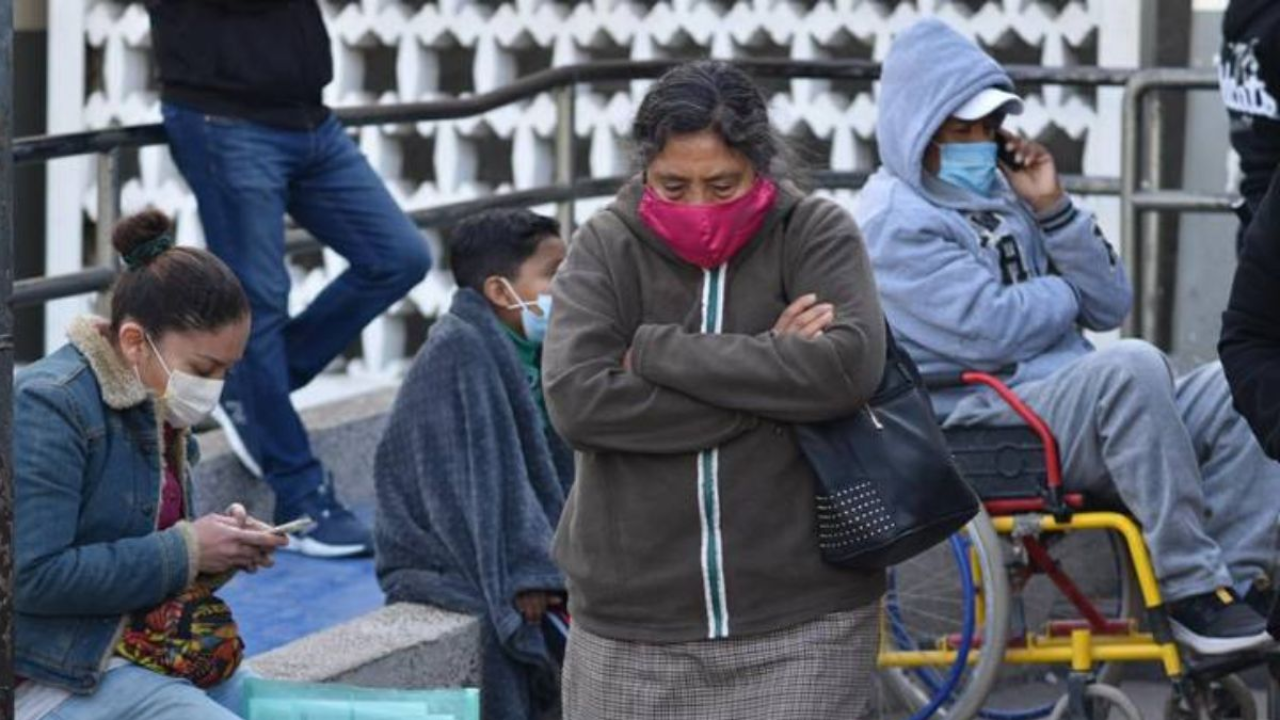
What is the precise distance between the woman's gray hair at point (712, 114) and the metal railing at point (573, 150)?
2244 millimetres

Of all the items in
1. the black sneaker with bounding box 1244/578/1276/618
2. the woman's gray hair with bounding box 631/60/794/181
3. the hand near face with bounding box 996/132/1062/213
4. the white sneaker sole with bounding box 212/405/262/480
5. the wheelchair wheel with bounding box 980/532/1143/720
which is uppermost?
the woman's gray hair with bounding box 631/60/794/181

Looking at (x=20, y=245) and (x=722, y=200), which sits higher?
(x=722, y=200)

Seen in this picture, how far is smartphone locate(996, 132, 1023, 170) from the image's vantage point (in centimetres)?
654

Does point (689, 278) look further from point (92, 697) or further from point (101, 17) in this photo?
point (101, 17)

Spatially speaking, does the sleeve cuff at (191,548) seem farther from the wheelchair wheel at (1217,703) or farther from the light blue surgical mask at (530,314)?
the wheelchair wheel at (1217,703)

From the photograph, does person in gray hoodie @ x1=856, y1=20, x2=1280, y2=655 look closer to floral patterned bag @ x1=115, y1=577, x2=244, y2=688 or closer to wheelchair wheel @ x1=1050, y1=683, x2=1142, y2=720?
wheelchair wheel @ x1=1050, y1=683, x2=1142, y2=720

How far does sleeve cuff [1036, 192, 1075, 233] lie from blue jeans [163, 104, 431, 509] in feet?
6.16

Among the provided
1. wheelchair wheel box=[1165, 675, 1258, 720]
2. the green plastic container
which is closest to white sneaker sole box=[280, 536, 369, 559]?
wheelchair wheel box=[1165, 675, 1258, 720]

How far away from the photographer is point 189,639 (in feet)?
16.0

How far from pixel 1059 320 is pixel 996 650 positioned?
2.39 ft

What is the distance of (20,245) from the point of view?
10539 millimetres

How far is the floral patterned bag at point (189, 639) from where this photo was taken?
15.8ft

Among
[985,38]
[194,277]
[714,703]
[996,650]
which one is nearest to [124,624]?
[194,277]

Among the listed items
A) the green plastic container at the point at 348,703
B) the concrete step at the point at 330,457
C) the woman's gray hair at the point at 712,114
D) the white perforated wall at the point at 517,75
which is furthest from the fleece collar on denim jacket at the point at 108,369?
the white perforated wall at the point at 517,75
